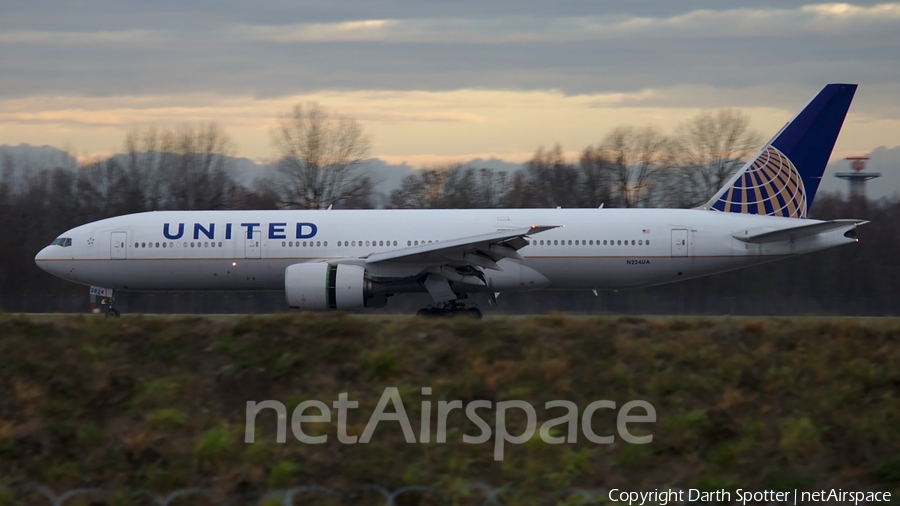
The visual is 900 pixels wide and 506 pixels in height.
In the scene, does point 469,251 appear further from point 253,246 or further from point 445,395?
point 445,395

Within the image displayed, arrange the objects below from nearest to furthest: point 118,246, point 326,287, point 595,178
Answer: point 326,287 → point 118,246 → point 595,178

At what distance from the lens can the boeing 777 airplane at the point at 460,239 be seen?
19.3 m

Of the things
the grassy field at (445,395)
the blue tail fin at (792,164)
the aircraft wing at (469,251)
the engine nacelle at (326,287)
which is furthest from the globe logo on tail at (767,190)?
the engine nacelle at (326,287)

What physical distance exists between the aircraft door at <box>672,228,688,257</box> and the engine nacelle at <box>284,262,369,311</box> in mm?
7305

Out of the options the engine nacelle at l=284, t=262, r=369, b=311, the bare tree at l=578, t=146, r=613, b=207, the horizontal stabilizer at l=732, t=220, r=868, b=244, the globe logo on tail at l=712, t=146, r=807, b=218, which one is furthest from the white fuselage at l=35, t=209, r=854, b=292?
the bare tree at l=578, t=146, r=613, b=207

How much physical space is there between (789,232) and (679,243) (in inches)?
95.7

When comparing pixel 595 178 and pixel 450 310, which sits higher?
pixel 595 178

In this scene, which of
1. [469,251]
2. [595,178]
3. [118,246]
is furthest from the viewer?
[595,178]

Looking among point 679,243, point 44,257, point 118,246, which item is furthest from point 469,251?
point 44,257

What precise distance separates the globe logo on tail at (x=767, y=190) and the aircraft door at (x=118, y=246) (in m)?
14.7

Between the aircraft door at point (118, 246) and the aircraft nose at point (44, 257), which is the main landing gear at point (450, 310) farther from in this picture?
the aircraft nose at point (44, 257)

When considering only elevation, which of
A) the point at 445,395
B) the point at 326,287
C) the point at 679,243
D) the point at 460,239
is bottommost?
the point at 445,395

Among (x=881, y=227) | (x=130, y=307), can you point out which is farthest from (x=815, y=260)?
(x=130, y=307)

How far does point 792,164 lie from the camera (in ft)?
70.3
